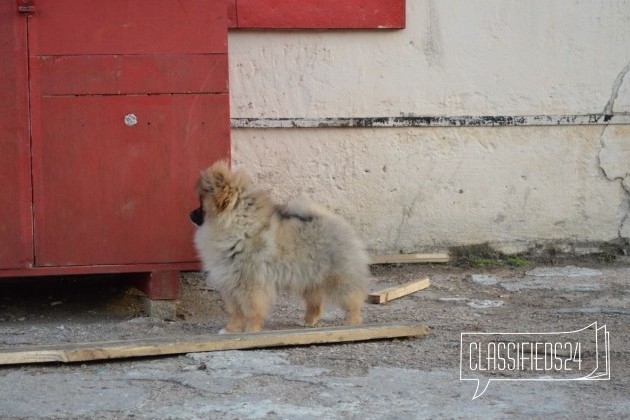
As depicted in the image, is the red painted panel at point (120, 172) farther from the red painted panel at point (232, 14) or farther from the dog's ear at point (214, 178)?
the red painted panel at point (232, 14)

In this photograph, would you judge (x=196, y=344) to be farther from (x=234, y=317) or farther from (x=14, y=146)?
(x=14, y=146)

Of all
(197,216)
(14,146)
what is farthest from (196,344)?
(14,146)

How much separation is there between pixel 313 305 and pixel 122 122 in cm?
169

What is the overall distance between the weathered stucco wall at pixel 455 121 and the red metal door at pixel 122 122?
150cm

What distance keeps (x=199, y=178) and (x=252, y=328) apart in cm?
98

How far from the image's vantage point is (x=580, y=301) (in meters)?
7.41

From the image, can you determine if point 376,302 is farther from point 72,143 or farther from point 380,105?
point 72,143

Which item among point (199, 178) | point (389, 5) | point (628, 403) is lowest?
point (628, 403)

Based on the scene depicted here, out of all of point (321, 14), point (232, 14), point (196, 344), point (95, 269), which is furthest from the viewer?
point (321, 14)

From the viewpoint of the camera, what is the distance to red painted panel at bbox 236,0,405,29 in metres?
8.19

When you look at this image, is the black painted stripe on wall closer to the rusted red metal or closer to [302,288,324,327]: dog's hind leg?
the rusted red metal

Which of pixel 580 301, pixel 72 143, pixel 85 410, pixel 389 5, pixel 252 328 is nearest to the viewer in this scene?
pixel 85 410

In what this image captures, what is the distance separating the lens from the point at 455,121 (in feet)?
28.2

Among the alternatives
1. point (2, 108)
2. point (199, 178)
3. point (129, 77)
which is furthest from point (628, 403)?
point (2, 108)
